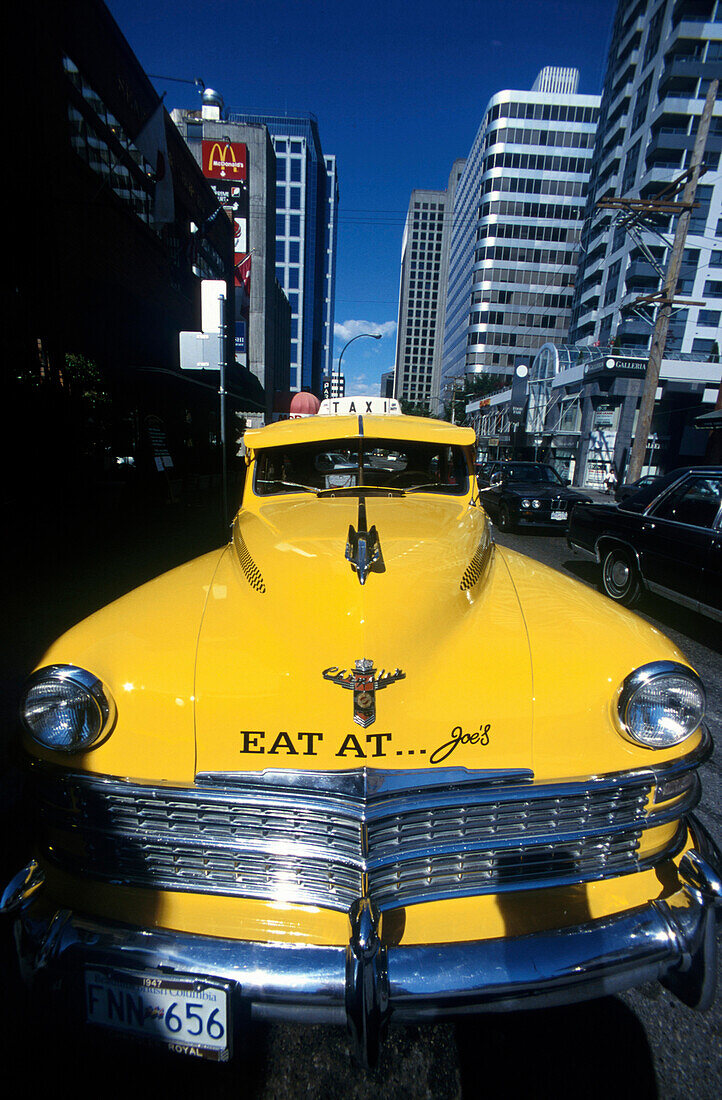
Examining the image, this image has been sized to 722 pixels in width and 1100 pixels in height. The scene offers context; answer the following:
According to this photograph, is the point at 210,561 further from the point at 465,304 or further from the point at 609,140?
the point at 465,304

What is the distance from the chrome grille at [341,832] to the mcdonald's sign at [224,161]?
37502 mm

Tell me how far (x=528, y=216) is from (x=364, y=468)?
83.3 metres

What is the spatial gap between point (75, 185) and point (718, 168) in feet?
189

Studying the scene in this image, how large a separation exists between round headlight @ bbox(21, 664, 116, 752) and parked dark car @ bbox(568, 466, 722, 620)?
5178mm

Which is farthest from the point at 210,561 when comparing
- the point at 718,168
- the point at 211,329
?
the point at 718,168

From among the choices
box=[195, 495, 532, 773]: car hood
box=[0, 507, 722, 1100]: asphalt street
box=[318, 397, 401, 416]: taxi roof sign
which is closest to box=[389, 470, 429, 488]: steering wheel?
box=[195, 495, 532, 773]: car hood

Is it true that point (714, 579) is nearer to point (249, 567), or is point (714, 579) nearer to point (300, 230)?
point (249, 567)

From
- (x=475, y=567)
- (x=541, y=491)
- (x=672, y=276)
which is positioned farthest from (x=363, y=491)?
(x=672, y=276)

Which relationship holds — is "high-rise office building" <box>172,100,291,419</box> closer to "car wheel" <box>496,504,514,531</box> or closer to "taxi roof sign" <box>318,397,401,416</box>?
"car wheel" <box>496,504,514,531</box>

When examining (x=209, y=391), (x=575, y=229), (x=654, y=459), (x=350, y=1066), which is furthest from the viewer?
(x=575, y=229)

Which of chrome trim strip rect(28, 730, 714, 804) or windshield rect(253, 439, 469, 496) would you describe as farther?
windshield rect(253, 439, 469, 496)

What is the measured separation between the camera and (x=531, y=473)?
14.2m

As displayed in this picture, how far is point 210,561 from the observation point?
2703 mm

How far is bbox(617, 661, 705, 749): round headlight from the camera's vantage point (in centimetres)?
159
